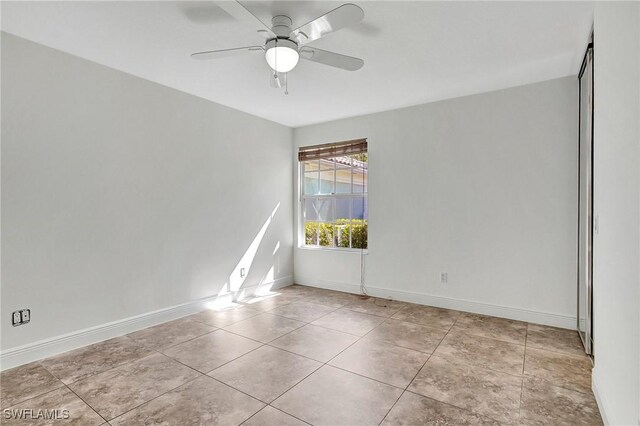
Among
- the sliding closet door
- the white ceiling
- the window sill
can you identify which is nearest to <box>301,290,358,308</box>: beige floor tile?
the window sill

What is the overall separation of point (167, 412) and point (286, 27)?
8.31 ft

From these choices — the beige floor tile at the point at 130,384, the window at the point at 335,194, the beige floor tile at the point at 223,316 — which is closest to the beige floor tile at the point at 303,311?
the beige floor tile at the point at 223,316

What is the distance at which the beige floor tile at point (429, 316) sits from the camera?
334cm

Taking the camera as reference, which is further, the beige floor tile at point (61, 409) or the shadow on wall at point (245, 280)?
the shadow on wall at point (245, 280)

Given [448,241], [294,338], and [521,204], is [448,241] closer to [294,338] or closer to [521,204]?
[521,204]

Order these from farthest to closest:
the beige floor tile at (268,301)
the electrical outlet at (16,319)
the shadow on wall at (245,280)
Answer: the shadow on wall at (245,280) < the beige floor tile at (268,301) < the electrical outlet at (16,319)

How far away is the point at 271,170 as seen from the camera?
4.75m

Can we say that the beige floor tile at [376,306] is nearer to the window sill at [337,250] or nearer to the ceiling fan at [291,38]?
the window sill at [337,250]

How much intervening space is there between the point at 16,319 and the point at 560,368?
4.14 meters

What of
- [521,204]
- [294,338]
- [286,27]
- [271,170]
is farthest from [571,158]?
[271,170]

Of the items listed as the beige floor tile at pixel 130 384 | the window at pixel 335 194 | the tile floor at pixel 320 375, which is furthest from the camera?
the window at pixel 335 194

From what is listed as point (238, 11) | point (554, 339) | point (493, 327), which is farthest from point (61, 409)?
point (554, 339)

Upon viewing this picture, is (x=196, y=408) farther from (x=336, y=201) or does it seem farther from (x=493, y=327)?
(x=336, y=201)

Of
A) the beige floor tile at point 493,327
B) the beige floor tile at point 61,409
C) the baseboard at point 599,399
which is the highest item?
the baseboard at point 599,399
